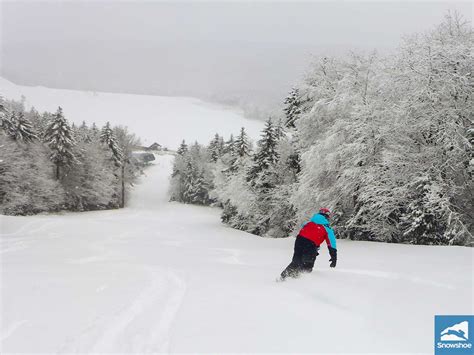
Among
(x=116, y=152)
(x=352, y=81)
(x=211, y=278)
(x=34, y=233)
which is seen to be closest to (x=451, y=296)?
(x=211, y=278)

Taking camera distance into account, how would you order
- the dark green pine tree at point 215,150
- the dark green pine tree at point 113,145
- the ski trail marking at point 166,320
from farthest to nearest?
1. the dark green pine tree at point 215,150
2. the dark green pine tree at point 113,145
3. the ski trail marking at point 166,320

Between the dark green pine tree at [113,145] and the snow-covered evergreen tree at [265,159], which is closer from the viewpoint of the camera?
the snow-covered evergreen tree at [265,159]

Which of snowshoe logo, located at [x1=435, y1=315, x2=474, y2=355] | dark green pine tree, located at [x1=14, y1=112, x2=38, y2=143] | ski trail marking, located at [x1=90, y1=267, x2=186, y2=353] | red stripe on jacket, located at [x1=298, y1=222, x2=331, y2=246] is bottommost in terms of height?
ski trail marking, located at [x1=90, y1=267, x2=186, y2=353]

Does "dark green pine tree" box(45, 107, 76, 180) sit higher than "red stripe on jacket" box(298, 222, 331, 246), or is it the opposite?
"dark green pine tree" box(45, 107, 76, 180)

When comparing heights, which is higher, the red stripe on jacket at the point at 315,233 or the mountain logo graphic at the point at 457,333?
the red stripe on jacket at the point at 315,233

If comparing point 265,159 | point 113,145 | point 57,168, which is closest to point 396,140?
point 265,159

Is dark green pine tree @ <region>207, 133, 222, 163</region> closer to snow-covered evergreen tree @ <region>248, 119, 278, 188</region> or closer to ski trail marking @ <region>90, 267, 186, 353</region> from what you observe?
snow-covered evergreen tree @ <region>248, 119, 278, 188</region>

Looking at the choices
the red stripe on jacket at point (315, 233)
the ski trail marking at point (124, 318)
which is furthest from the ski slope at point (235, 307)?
the red stripe on jacket at point (315, 233)

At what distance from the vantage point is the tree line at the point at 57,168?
40.2 meters

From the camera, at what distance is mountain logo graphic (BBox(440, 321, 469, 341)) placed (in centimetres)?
519

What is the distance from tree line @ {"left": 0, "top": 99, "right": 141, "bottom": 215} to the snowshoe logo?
40092mm

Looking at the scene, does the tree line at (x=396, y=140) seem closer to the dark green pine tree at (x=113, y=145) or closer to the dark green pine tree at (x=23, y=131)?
the dark green pine tree at (x=23, y=131)

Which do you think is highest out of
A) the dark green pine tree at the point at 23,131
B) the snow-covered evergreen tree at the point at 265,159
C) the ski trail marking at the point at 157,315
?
the dark green pine tree at the point at 23,131

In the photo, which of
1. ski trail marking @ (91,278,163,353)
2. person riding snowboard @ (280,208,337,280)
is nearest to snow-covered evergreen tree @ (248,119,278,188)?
person riding snowboard @ (280,208,337,280)
